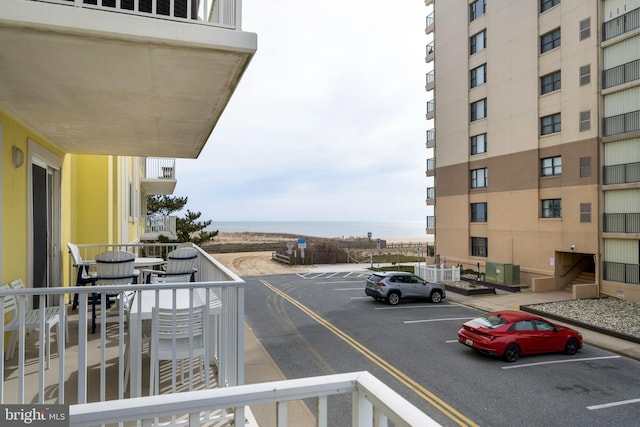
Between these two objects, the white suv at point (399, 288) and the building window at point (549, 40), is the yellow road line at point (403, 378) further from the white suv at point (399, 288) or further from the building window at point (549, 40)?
the building window at point (549, 40)

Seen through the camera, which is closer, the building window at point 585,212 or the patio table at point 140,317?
the patio table at point 140,317

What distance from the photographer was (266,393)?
1.76 metres

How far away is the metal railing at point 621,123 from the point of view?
18.6 meters

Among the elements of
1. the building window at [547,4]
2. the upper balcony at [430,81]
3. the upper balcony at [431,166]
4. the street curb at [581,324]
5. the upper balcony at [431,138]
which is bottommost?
the street curb at [581,324]

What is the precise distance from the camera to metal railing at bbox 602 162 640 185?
60.8 ft

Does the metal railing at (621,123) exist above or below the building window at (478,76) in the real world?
below

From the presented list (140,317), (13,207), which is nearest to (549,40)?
(13,207)


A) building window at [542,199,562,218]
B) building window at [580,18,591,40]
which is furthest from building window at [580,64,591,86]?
building window at [542,199,562,218]

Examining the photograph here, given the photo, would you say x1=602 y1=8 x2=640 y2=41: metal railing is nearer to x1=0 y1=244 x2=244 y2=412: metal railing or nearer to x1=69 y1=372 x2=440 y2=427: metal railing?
x1=0 y1=244 x2=244 y2=412: metal railing

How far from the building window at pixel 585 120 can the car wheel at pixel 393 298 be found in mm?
13405

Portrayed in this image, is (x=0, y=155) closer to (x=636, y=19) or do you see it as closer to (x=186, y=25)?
(x=186, y=25)

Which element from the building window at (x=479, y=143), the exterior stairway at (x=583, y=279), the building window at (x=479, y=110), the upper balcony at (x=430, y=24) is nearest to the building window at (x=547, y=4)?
the building window at (x=479, y=110)

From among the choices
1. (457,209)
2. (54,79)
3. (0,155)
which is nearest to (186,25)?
(54,79)

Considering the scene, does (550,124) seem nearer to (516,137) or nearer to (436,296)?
(516,137)
